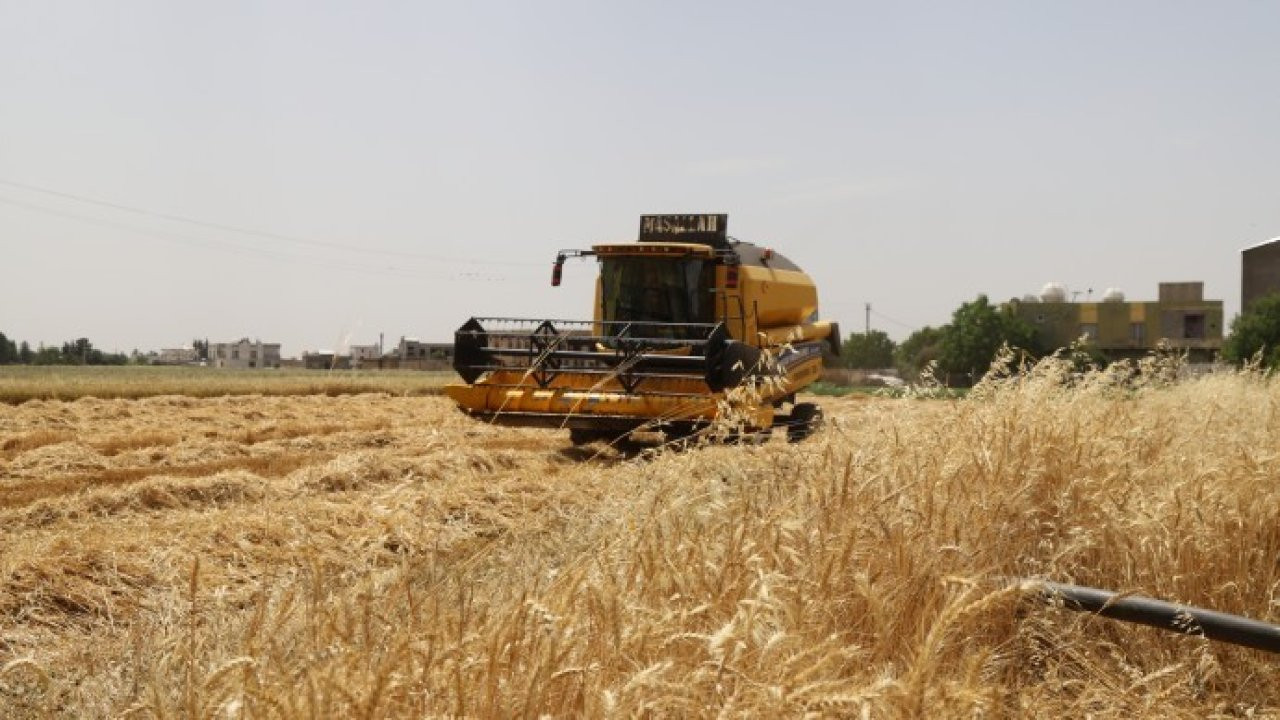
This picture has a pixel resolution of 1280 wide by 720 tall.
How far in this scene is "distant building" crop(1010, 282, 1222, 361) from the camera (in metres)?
63.9

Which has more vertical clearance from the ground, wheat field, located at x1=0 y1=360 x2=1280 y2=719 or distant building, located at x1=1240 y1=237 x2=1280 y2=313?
distant building, located at x1=1240 y1=237 x2=1280 y2=313

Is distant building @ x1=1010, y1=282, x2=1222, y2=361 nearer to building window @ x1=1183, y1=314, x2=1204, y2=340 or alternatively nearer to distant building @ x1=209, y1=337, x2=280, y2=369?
building window @ x1=1183, y1=314, x2=1204, y2=340

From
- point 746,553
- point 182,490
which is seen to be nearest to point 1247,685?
point 746,553

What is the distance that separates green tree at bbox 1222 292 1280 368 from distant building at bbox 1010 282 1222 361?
13341mm

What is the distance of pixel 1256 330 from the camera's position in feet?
155

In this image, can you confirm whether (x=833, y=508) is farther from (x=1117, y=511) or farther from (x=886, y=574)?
(x=1117, y=511)

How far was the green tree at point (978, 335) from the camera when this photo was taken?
2596 inches

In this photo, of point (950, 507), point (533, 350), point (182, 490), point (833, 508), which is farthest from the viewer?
point (533, 350)

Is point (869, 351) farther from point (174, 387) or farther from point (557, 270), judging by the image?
point (557, 270)

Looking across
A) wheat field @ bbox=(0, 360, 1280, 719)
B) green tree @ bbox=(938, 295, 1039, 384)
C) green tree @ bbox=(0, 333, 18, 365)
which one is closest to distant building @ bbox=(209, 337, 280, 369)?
green tree @ bbox=(0, 333, 18, 365)

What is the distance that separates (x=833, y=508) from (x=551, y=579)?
4.22 feet

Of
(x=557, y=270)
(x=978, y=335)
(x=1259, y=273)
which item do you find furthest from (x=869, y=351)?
(x=557, y=270)

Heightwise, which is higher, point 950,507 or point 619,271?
point 619,271

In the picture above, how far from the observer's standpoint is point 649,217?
1529 cm
